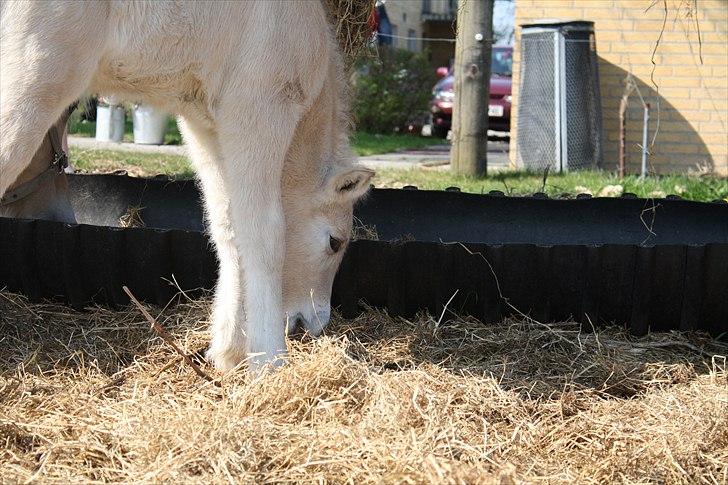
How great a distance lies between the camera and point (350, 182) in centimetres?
439

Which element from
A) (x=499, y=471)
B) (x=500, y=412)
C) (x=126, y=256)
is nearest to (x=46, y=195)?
(x=126, y=256)

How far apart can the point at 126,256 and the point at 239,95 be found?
142 centimetres

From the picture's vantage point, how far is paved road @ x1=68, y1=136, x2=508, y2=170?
12642 millimetres

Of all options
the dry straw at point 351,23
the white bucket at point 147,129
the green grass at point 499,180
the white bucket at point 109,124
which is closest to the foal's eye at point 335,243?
the dry straw at point 351,23

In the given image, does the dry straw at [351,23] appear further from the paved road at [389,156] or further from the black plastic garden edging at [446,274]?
the paved road at [389,156]

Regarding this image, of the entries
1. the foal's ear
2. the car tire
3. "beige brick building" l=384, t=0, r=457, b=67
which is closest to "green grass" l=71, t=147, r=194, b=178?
the foal's ear

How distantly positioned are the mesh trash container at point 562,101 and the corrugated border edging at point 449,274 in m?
6.67

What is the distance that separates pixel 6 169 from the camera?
11.2 ft

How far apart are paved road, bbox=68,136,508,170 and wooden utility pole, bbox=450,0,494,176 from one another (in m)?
1.37

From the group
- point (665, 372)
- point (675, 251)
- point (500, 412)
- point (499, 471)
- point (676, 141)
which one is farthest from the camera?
point (676, 141)

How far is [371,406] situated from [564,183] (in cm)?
637

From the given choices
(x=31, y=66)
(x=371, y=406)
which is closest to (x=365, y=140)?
(x=371, y=406)

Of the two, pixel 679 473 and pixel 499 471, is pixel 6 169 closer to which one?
pixel 499 471

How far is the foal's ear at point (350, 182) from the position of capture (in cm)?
435
